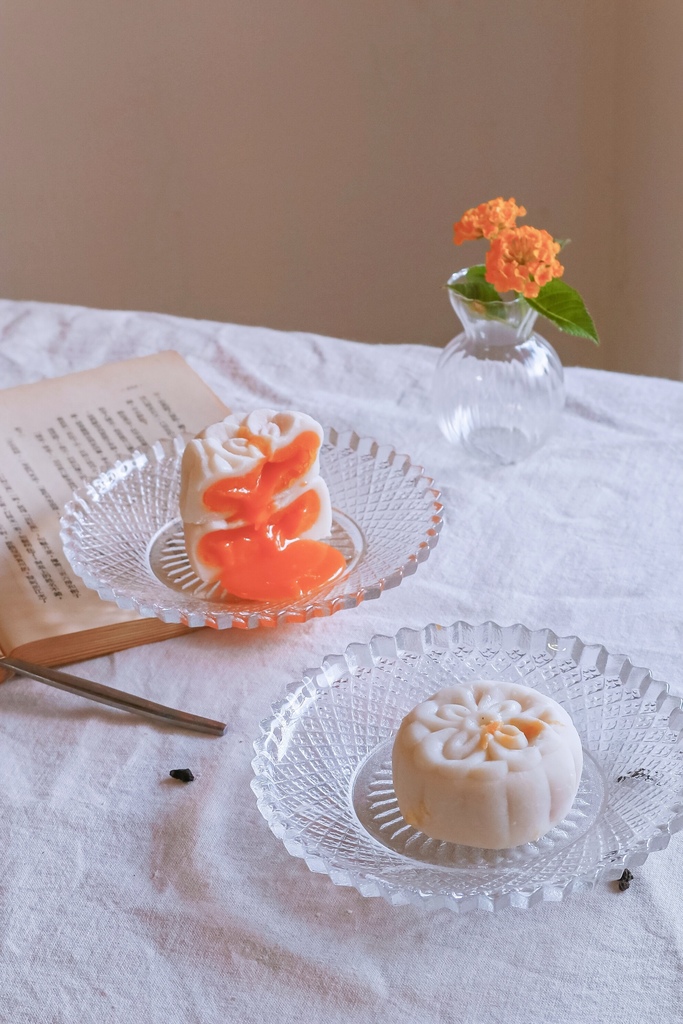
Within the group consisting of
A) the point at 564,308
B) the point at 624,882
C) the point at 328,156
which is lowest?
the point at 328,156

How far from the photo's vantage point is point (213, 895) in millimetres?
555

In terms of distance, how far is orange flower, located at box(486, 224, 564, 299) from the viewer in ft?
2.69

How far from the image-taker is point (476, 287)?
0.88 meters

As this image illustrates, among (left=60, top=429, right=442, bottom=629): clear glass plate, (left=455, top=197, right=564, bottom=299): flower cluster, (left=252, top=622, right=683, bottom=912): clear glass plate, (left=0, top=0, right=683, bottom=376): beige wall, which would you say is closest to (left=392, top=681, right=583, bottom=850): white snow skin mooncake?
(left=252, top=622, right=683, bottom=912): clear glass plate

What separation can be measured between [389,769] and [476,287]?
42 cm

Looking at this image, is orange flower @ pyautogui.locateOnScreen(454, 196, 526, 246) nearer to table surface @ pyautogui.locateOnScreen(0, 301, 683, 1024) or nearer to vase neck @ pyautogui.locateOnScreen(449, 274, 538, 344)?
vase neck @ pyautogui.locateOnScreen(449, 274, 538, 344)

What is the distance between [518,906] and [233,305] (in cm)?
185

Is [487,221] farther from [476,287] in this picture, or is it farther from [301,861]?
[301,861]

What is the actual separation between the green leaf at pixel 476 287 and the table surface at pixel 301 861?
0.14m

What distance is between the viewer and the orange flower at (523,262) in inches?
32.3

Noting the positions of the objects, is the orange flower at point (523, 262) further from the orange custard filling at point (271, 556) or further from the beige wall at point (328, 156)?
the beige wall at point (328, 156)

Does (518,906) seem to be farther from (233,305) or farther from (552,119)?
(233,305)

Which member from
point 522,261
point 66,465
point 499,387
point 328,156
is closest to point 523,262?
point 522,261

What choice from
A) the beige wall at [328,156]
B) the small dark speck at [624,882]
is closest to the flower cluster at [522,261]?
the small dark speck at [624,882]
